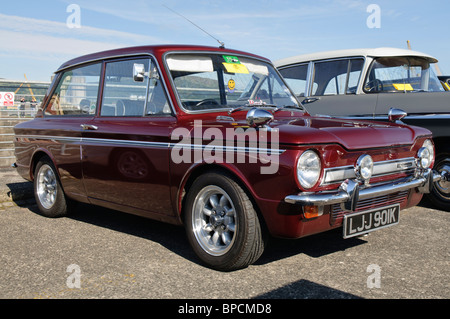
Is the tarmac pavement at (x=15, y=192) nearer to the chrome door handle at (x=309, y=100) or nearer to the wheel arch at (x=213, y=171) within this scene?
the wheel arch at (x=213, y=171)

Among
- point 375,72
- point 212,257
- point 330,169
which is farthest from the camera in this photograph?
point 375,72

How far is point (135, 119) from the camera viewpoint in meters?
4.31

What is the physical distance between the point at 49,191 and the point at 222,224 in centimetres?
297

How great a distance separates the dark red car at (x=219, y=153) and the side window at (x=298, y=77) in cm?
242

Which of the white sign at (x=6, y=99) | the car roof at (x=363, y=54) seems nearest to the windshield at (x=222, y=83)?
the car roof at (x=363, y=54)

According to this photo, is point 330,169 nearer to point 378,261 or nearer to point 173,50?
point 378,261

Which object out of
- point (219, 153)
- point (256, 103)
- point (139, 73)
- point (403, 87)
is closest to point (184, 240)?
point (219, 153)

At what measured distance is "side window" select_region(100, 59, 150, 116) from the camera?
14.2 ft

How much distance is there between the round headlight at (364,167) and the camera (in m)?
3.40

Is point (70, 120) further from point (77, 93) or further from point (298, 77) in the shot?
point (298, 77)

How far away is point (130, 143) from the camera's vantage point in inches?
166
